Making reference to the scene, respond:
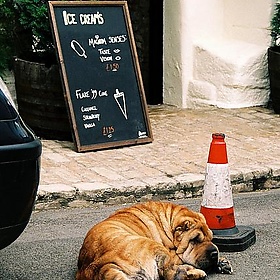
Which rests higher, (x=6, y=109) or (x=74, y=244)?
(x=6, y=109)

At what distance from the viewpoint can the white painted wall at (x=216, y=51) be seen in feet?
32.1

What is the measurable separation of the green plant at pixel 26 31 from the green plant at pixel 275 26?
105 inches

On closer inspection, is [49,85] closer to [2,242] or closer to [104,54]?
[104,54]

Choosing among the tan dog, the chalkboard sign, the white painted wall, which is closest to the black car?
the tan dog

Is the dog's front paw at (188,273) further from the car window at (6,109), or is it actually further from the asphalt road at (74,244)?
the car window at (6,109)

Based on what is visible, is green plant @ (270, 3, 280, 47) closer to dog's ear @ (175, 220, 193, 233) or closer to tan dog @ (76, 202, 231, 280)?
tan dog @ (76, 202, 231, 280)

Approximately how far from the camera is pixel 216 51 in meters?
9.82

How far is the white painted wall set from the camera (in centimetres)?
979

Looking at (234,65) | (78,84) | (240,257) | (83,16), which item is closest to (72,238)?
(240,257)

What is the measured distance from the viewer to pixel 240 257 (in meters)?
5.32

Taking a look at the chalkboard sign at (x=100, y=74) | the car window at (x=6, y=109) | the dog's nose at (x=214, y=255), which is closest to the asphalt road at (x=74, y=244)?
the dog's nose at (x=214, y=255)

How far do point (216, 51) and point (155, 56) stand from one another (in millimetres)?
820

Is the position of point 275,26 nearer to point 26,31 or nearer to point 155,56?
point 155,56

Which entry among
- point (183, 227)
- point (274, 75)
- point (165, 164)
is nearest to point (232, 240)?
point (183, 227)
